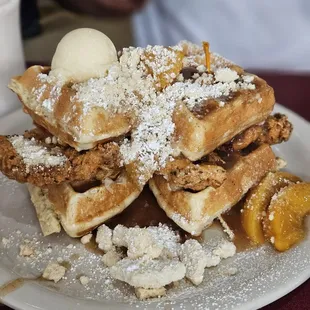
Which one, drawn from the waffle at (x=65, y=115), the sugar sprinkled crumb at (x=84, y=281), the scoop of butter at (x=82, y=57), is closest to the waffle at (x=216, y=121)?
the waffle at (x=65, y=115)

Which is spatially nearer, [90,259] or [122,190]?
[90,259]

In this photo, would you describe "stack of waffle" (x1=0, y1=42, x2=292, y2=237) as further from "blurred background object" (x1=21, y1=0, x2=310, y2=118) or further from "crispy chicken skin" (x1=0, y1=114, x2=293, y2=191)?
"blurred background object" (x1=21, y1=0, x2=310, y2=118)

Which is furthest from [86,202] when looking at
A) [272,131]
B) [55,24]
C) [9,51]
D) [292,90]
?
[55,24]

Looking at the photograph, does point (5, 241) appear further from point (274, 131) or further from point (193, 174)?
point (274, 131)

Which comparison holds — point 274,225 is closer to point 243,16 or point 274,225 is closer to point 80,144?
point 80,144

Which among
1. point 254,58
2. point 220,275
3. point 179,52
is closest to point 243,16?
point 254,58

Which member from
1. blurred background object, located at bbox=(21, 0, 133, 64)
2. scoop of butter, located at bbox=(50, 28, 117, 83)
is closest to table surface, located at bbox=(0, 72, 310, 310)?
scoop of butter, located at bbox=(50, 28, 117, 83)

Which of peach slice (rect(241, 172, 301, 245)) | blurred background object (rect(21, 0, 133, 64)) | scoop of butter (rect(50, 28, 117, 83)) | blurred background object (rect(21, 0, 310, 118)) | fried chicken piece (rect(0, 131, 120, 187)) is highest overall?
scoop of butter (rect(50, 28, 117, 83))
